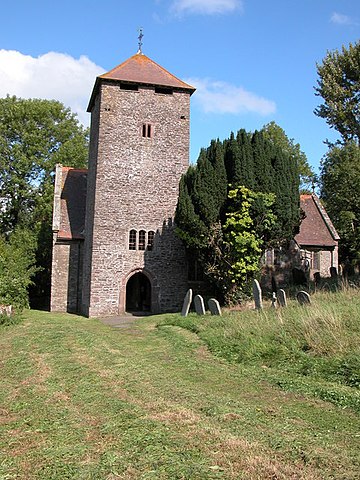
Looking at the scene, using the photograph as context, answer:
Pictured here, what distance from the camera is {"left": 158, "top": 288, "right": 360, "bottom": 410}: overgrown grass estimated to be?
757cm

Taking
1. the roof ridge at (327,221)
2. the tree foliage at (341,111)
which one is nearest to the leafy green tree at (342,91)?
the tree foliage at (341,111)

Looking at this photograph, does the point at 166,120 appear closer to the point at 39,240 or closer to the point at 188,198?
the point at 188,198

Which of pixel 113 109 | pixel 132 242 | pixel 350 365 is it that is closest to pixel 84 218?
pixel 132 242

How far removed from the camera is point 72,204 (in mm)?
27969

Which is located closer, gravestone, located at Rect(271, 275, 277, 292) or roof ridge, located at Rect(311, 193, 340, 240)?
gravestone, located at Rect(271, 275, 277, 292)

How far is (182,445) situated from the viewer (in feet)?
16.7

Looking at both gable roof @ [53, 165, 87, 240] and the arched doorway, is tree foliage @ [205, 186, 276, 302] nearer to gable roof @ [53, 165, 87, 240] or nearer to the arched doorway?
the arched doorway

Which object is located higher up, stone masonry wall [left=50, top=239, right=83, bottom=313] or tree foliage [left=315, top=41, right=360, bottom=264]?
tree foliage [left=315, top=41, right=360, bottom=264]

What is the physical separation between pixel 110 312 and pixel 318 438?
1832 cm

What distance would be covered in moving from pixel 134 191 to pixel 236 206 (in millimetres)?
5824

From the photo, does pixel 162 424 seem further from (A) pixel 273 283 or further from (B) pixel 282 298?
(A) pixel 273 283

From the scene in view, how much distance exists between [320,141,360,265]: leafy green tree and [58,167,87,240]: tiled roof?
49.4 feet

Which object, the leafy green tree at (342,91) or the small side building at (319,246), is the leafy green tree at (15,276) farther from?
the leafy green tree at (342,91)

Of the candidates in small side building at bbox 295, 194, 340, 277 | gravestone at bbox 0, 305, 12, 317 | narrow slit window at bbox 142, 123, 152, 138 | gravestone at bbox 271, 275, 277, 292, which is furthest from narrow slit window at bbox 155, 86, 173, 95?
gravestone at bbox 0, 305, 12, 317
